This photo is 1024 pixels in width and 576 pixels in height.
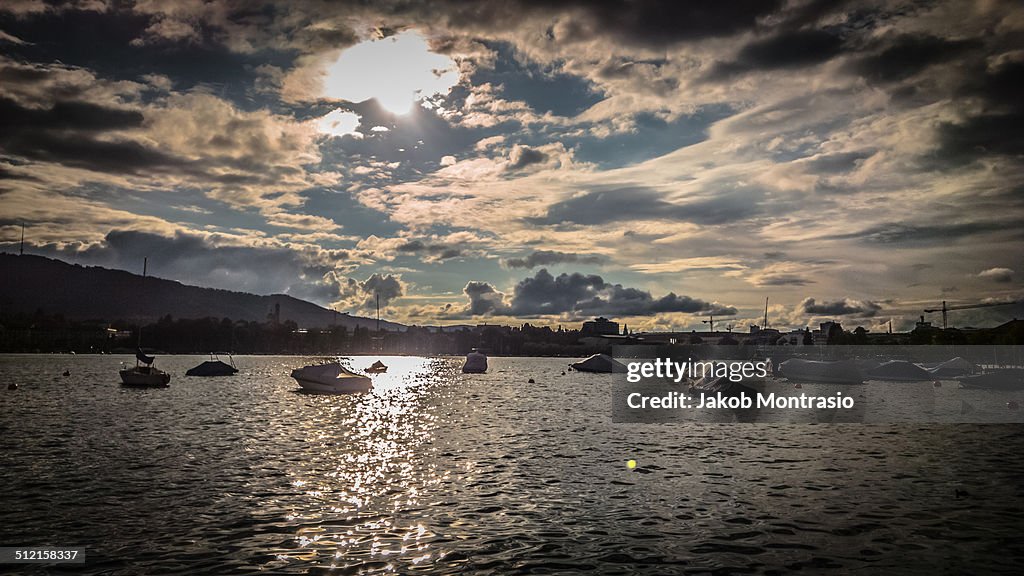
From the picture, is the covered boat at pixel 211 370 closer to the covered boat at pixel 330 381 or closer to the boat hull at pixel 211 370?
the boat hull at pixel 211 370

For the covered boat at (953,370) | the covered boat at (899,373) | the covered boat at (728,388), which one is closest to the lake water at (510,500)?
the covered boat at (728,388)

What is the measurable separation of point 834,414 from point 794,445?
32372 millimetres

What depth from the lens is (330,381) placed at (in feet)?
353

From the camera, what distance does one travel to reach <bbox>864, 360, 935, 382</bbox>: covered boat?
158750 millimetres

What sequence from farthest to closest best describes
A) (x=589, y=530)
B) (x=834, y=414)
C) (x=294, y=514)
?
1. (x=834, y=414)
2. (x=294, y=514)
3. (x=589, y=530)

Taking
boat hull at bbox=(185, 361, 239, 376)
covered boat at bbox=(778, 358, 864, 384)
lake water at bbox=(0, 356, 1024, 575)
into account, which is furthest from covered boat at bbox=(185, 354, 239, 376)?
covered boat at bbox=(778, 358, 864, 384)

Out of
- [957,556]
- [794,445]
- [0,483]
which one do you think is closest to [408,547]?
[957,556]

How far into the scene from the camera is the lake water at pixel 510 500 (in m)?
20.0

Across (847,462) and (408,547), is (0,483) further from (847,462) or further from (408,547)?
(847,462)

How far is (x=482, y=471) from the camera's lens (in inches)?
1411

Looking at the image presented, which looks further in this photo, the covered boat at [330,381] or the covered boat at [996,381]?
the covered boat at [996,381]

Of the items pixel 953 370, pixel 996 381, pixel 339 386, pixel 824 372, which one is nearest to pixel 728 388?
pixel 339 386

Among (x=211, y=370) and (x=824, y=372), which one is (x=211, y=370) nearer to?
(x=211, y=370)

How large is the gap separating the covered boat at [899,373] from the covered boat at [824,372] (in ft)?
84.5
